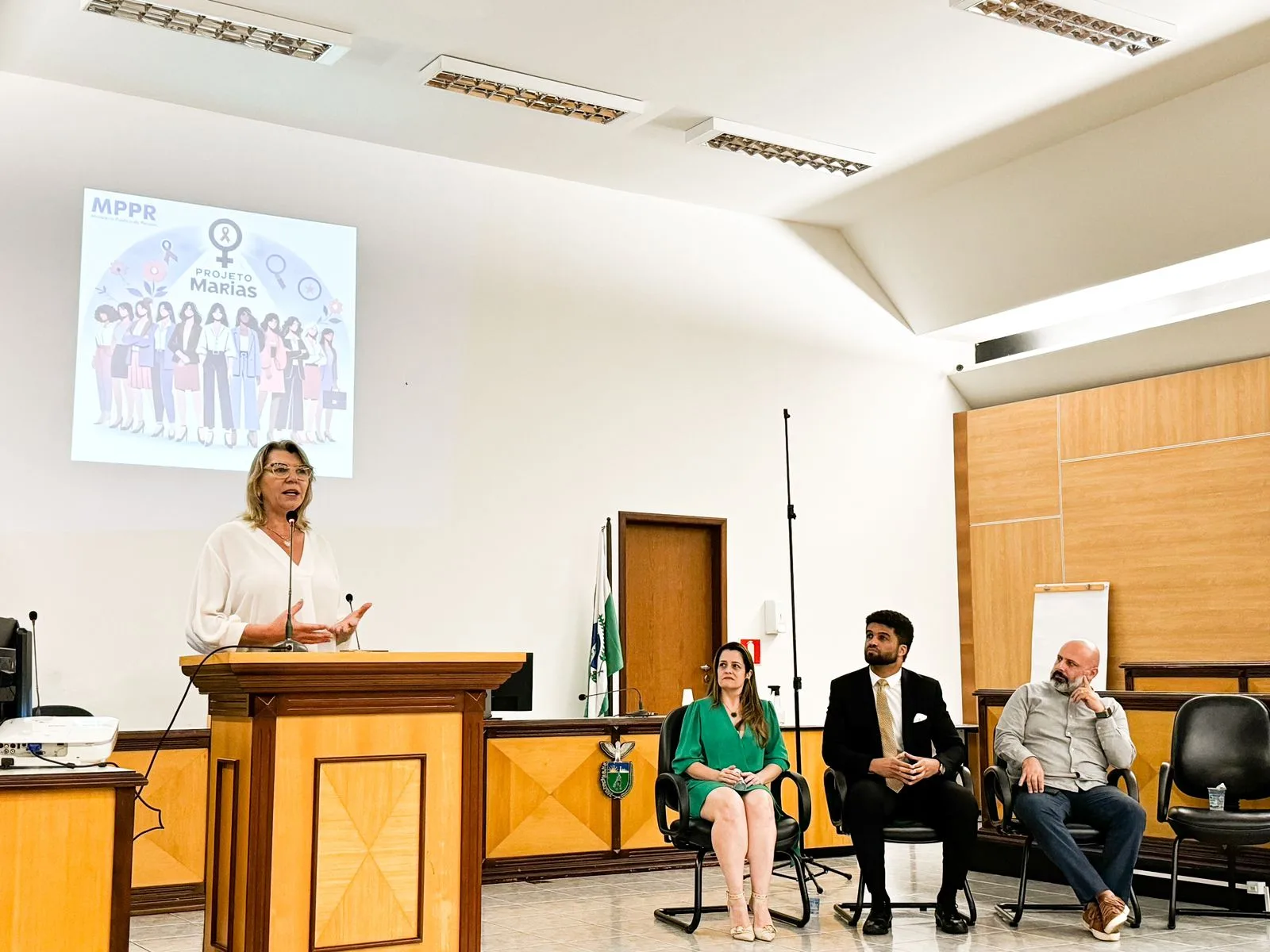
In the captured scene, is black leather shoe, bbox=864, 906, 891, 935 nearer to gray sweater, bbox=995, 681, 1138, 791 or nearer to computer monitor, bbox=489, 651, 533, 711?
gray sweater, bbox=995, 681, 1138, 791

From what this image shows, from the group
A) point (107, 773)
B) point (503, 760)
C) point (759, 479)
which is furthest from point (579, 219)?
point (107, 773)

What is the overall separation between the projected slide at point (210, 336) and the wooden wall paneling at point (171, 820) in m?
1.62

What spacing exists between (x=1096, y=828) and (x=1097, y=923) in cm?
43

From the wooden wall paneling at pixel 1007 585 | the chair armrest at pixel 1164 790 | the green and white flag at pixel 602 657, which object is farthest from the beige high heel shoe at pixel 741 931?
the wooden wall paneling at pixel 1007 585

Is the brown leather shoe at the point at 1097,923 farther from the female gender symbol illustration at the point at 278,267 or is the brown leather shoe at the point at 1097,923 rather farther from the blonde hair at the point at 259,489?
the female gender symbol illustration at the point at 278,267

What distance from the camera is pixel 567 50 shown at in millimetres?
6719

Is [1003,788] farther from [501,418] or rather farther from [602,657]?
[501,418]

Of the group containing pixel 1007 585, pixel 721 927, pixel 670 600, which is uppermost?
pixel 1007 585

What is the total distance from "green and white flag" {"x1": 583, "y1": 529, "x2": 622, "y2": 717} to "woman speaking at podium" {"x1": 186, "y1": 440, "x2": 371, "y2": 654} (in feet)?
13.7

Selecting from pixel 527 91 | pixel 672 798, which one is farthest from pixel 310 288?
pixel 672 798

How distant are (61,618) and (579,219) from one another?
13.2 feet

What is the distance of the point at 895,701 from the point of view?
5.61 meters

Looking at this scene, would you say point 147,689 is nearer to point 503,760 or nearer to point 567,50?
point 503,760

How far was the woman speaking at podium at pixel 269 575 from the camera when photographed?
11.4 ft
